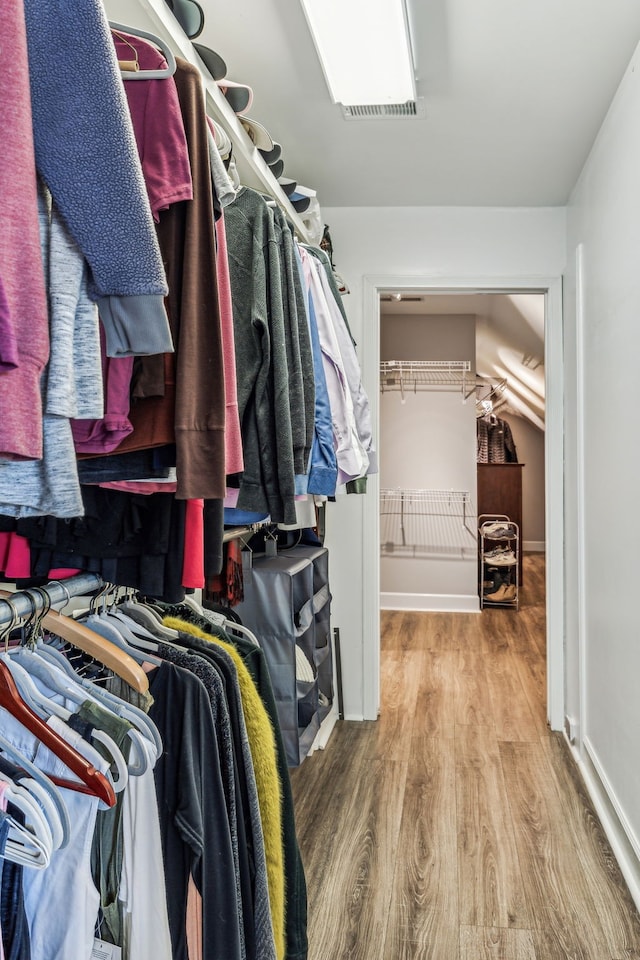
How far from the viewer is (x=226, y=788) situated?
4.35ft

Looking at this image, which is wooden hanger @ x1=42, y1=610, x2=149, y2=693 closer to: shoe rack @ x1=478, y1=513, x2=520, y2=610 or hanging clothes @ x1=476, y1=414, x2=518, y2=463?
shoe rack @ x1=478, y1=513, x2=520, y2=610

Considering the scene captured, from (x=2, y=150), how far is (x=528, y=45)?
196 centimetres

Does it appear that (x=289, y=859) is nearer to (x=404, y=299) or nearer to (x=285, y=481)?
(x=285, y=481)

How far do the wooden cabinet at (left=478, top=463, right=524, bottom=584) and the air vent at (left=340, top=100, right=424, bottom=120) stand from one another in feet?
18.7

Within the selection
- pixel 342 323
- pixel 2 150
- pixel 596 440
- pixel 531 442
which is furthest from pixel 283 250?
pixel 531 442

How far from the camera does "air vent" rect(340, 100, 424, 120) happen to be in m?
2.51

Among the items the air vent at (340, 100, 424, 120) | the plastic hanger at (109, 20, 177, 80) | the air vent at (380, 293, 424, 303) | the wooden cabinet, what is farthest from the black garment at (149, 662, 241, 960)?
the wooden cabinet

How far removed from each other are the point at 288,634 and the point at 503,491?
585cm

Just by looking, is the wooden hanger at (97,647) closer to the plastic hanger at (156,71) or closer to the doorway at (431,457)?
the plastic hanger at (156,71)

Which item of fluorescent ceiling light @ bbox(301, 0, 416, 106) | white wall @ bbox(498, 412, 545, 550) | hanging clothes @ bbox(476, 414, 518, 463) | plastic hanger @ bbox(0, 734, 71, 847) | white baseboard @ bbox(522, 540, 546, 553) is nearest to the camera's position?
plastic hanger @ bbox(0, 734, 71, 847)

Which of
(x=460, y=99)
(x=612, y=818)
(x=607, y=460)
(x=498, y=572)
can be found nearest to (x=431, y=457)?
(x=498, y=572)

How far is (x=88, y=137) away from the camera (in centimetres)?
84

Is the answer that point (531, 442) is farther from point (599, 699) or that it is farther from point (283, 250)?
point (283, 250)

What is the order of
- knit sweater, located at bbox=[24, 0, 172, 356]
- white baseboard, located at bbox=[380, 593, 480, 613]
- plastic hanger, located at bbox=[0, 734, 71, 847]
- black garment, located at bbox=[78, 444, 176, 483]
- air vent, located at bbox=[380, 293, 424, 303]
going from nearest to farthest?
knit sweater, located at bbox=[24, 0, 172, 356]
plastic hanger, located at bbox=[0, 734, 71, 847]
black garment, located at bbox=[78, 444, 176, 483]
air vent, located at bbox=[380, 293, 424, 303]
white baseboard, located at bbox=[380, 593, 480, 613]
